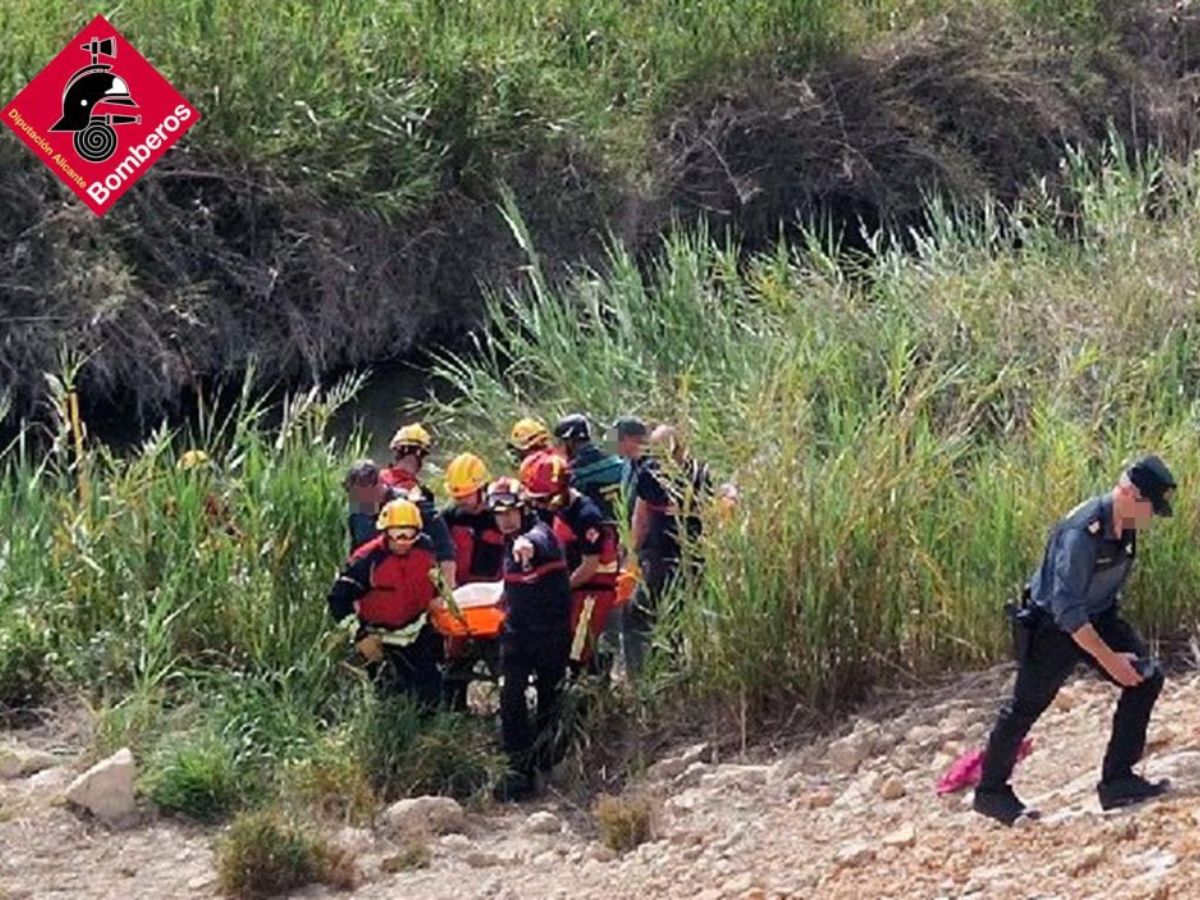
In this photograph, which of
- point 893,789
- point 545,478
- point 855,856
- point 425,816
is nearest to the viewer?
Result: point 855,856

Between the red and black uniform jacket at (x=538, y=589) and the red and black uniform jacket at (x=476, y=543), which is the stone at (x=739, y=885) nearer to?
the red and black uniform jacket at (x=538, y=589)

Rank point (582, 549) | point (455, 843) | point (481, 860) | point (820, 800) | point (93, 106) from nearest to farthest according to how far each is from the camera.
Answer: point (820, 800) < point (481, 860) < point (455, 843) < point (582, 549) < point (93, 106)

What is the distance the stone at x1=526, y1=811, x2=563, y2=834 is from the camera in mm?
8406

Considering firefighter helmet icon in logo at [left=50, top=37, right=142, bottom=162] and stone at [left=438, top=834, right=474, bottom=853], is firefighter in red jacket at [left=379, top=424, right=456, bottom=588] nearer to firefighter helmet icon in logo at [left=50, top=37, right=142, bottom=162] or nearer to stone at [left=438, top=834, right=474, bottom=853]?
stone at [left=438, top=834, right=474, bottom=853]

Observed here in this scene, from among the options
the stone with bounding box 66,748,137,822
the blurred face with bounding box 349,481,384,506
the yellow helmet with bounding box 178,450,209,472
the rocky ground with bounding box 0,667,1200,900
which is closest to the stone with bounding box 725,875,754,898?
the rocky ground with bounding box 0,667,1200,900

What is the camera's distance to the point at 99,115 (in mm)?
15570

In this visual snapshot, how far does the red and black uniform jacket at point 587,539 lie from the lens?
884cm

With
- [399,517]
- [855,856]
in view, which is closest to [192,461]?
[399,517]

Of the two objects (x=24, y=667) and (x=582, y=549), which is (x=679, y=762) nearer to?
(x=582, y=549)

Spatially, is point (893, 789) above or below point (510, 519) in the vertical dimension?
below

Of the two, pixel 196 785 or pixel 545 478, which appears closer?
pixel 196 785

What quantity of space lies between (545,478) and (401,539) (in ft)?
2.06

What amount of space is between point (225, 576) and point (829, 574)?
8.72ft

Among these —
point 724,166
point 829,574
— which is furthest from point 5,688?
point 724,166
